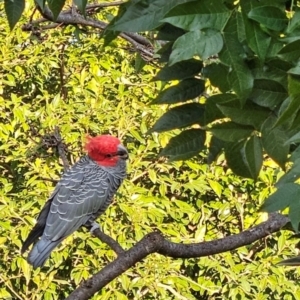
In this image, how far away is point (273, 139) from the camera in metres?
0.96

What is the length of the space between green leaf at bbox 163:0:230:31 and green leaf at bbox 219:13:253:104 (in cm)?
1

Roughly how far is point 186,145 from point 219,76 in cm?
16

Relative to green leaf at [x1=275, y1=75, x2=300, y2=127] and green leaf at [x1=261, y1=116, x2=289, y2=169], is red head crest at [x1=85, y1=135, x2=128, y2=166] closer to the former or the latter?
green leaf at [x1=261, y1=116, x2=289, y2=169]

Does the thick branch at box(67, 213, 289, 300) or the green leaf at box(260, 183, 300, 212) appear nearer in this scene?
the green leaf at box(260, 183, 300, 212)

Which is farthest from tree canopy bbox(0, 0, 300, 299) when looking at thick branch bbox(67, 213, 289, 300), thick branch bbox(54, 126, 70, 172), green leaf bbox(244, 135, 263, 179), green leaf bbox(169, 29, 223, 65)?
green leaf bbox(169, 29, 223, 65)

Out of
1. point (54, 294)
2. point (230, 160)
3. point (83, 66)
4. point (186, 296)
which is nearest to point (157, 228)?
point (186, 296)

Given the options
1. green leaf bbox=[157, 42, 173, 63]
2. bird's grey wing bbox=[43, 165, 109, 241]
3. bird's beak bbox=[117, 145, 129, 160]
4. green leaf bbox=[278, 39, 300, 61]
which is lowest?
bird's grey wing bbox=[43, 165, 109, 241]

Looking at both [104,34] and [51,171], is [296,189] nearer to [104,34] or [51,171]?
[104,34]

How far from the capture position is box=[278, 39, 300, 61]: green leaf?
32.2 inches

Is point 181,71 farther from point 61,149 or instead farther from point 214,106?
point 61,149

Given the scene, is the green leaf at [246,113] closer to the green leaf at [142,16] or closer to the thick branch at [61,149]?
the green leaf at [142,16]

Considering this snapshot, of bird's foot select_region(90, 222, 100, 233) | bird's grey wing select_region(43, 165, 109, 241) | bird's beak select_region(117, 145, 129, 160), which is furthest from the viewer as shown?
bird's beak select_region(117, 145, 129, 160)

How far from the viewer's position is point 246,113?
951mm

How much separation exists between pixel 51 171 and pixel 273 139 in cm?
256
